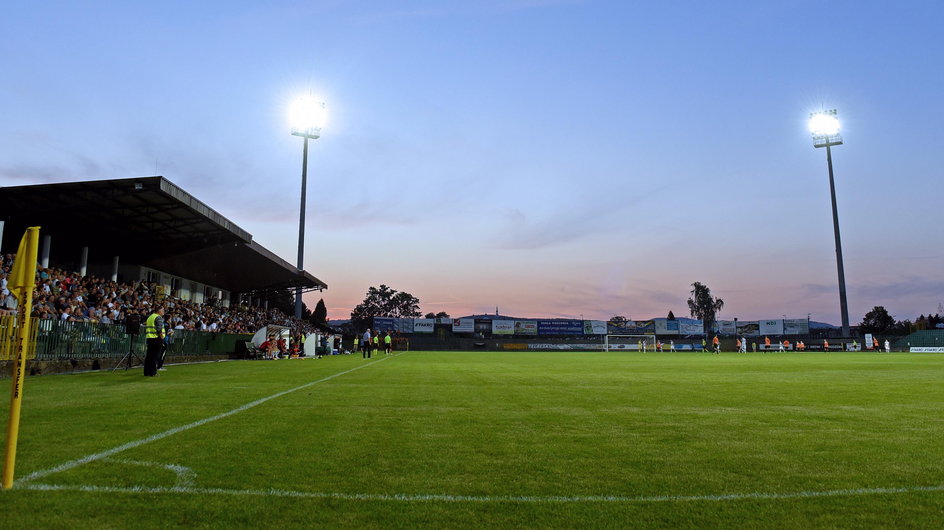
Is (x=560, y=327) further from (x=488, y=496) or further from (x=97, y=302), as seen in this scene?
(x=488, y=496)

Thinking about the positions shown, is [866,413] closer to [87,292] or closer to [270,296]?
[87,292]

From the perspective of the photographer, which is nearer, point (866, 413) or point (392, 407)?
point (866, 413)

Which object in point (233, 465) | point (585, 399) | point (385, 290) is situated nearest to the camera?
point (233, 465)

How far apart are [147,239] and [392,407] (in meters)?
29.5

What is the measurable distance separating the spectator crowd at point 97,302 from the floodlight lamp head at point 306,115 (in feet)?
73.2

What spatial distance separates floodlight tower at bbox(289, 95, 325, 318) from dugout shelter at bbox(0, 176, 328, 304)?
7274 millimetres

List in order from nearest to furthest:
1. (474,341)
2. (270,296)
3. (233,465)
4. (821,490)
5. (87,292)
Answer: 1. (821,490)
2. (233,465)
3. (87,292)
4. (270,296)
5. (474,341)

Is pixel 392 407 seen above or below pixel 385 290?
below

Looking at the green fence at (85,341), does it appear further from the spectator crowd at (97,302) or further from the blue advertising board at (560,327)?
the blue advertising board at (560,327)

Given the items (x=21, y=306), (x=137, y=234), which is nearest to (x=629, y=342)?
(x=137, y=234)

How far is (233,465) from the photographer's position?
457 cm

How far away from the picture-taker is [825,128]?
211ft

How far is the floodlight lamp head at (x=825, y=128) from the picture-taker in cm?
6391

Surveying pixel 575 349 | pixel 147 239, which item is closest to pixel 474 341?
pixel 575 349
